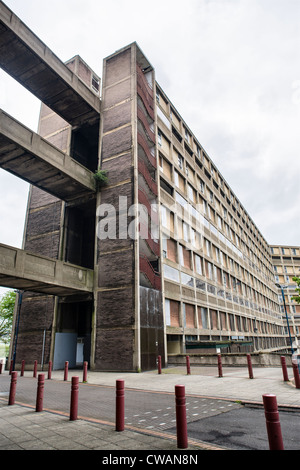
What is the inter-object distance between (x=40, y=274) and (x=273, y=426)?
15.8m

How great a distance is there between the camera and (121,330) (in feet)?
60.8

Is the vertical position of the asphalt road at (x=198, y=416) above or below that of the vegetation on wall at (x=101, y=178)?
below

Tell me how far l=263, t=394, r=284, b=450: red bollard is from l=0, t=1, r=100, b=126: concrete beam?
73.6 feet

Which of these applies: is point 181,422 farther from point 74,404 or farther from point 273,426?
point 74,404

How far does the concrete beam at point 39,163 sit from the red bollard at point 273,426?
18.1 metres

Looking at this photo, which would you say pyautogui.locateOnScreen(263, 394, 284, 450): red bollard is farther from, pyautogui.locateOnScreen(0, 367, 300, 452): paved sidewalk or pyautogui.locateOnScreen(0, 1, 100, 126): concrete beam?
pyautogui.locateOnScreen(0, 1, 100, 126): concrete beam

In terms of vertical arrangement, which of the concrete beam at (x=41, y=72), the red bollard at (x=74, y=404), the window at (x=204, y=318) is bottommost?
the red bollard at (x=74, y=404)

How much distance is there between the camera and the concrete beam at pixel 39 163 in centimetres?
1756

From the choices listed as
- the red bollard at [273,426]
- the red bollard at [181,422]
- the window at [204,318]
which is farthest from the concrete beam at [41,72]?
the red bollard at [273,426]

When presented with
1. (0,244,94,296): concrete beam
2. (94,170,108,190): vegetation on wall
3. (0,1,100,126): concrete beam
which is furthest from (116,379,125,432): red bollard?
(0,1,100,126): concrete beam

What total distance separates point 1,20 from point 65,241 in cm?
1452

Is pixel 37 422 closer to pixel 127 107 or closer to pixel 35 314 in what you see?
pixel 35 314

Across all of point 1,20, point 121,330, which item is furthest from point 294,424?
point 1,20

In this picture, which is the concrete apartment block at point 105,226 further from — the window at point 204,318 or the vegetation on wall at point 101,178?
the vegetation on wall at point 101,178
